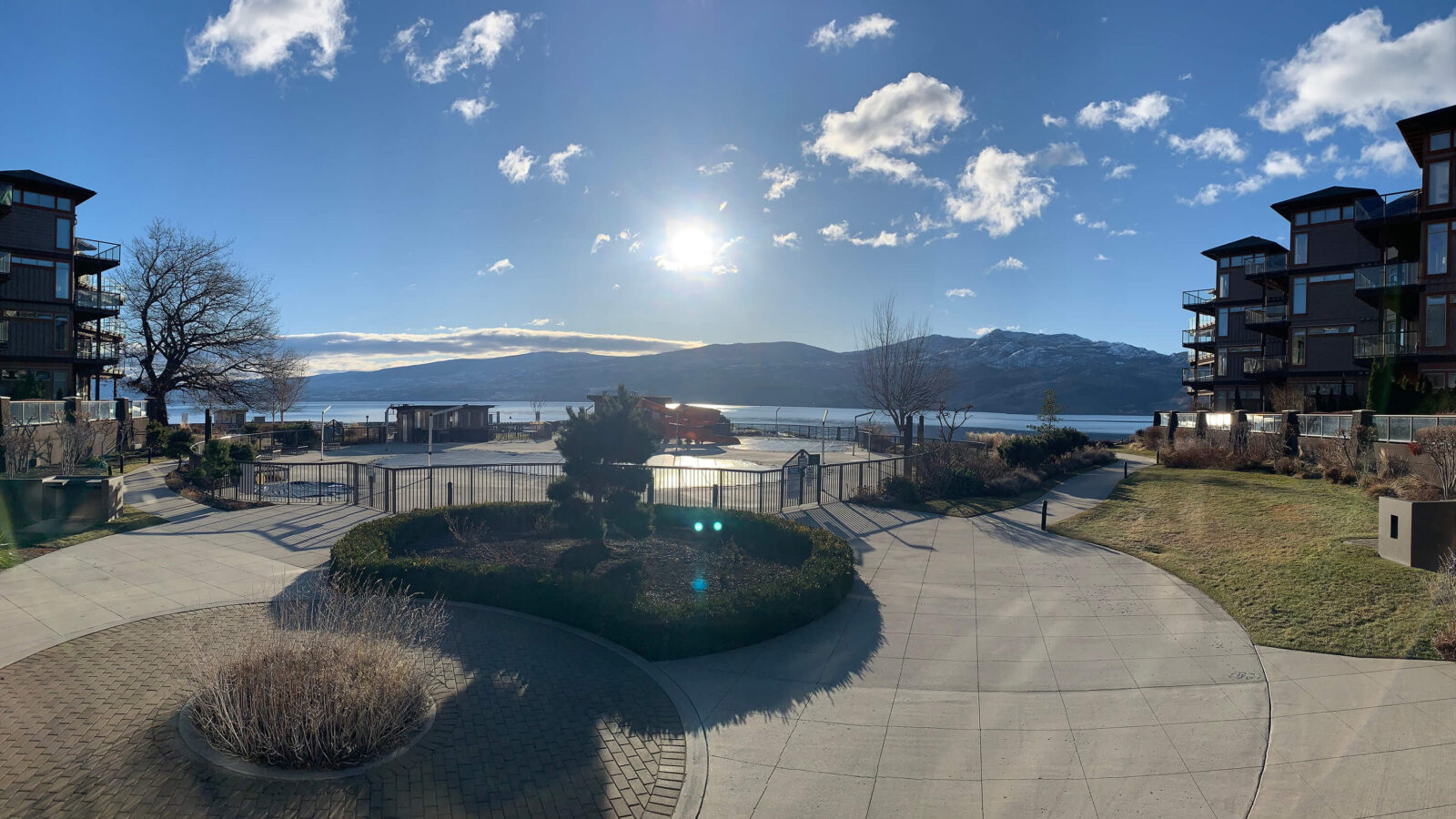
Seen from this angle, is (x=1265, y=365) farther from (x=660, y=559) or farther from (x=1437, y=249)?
(x=660, y=559)

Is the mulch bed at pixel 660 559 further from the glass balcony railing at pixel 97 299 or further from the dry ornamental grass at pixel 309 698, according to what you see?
the glass balcony railing at pixel 97 299

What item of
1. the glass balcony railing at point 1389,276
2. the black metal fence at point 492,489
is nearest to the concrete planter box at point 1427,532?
the black metal fence at point 492,489

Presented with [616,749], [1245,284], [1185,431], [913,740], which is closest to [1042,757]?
[913,740]

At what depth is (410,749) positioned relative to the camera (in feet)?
16.8

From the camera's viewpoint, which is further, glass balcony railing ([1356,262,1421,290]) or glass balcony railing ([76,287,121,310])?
glass balcony railing ([76,287,121,310])

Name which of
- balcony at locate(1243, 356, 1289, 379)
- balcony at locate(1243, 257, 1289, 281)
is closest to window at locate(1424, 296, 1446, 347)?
balcony at locate(1243, 356, 1289, 379)

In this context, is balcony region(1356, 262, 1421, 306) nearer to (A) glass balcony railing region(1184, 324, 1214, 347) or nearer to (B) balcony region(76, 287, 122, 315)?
(A) glass balcony railing region(1184, 324, 1214, 347)

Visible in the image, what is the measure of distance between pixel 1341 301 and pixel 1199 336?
49.0 feet

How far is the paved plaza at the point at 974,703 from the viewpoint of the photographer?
4863 mm

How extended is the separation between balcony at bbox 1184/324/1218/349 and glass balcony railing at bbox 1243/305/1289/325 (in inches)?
310

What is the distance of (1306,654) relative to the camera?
738 centimetres

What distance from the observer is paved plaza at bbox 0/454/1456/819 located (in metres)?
4.86

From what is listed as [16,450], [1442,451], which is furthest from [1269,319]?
[16,450]

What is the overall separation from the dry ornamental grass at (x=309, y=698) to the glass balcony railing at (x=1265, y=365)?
4426 cm
